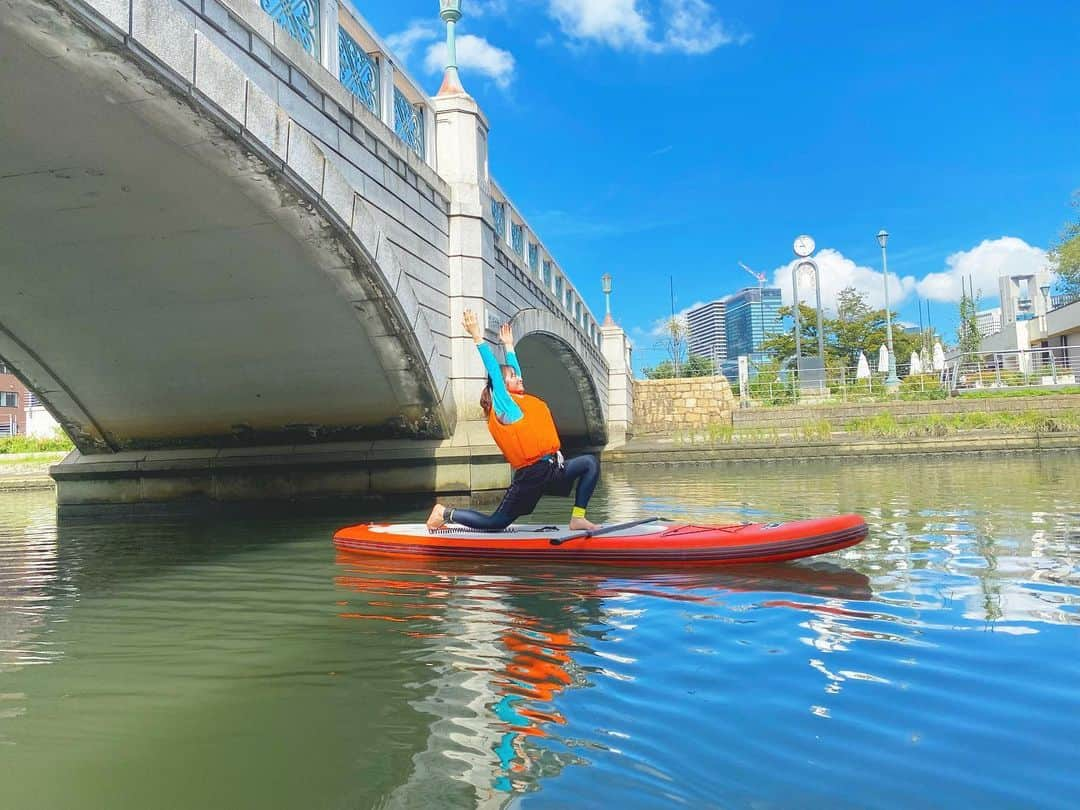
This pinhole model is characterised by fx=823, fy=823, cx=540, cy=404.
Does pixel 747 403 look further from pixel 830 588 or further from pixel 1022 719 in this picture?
pixel 1022 719

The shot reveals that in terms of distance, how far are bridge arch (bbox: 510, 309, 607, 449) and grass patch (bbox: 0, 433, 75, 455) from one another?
17911mm

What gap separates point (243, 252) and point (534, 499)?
4159mm

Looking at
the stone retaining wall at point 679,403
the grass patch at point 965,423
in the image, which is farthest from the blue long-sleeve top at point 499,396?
the stone retaining wall at point 679,403

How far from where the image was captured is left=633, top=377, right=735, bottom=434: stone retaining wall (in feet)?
95.9

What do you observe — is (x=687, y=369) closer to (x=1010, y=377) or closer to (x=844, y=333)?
(x=844, y=333)

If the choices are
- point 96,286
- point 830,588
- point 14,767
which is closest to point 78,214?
point 96,286

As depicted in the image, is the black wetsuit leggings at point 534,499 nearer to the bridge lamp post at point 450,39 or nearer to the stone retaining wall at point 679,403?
the bridge lamp post at point 450,39

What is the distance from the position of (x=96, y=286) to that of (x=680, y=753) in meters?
8.52

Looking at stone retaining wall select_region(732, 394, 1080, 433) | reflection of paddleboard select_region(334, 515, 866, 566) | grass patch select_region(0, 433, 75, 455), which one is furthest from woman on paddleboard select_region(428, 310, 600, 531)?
grass patch select_region(0, 433, 75, 455)

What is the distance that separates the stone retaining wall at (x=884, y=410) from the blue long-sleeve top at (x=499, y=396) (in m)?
15.9

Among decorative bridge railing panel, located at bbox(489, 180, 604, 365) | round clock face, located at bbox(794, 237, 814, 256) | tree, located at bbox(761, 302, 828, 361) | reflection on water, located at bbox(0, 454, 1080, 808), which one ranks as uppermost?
round clock face, located at bbox(794, 237, 814, 256)

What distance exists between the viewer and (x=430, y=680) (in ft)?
11.0

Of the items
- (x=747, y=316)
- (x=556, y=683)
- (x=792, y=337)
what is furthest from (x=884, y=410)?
(x=747, y=316)

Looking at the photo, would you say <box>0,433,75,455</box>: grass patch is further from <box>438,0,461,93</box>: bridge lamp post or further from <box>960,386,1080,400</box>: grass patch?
<box>960,386,1080,400</box>: grass patch
